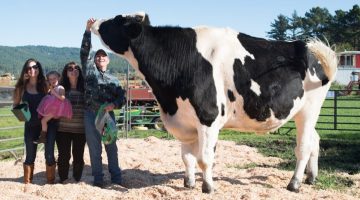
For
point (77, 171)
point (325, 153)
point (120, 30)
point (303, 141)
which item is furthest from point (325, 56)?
point (325, 153)

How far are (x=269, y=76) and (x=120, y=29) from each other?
69.2 inches

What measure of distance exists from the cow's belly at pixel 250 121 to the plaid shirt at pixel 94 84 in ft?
4.79

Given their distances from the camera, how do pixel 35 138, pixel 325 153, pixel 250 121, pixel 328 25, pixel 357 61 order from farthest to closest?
pixel 328 25, pixel 357 61, pixel 325 153, pixel 35 138, pixel 250 121

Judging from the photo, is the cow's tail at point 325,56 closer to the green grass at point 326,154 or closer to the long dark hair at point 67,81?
the green grass at point 326,154

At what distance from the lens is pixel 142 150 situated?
910 cm

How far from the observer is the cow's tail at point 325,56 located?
5590 millimetres

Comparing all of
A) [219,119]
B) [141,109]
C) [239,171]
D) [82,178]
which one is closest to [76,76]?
[82,178]

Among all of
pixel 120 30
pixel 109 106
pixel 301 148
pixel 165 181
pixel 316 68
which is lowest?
pixel 165 181

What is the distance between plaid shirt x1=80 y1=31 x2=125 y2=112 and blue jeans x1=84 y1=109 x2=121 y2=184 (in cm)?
15

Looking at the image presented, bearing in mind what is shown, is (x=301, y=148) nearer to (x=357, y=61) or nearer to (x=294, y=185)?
(x=294, y=185)

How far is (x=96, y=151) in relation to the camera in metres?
6.08

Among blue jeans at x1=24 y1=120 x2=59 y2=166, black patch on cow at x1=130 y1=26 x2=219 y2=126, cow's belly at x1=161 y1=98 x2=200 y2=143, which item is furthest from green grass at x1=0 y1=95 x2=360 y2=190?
blue jeans at x1=24 y1=120 x2=59 y2=166

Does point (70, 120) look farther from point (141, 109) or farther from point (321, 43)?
point (141, 109)

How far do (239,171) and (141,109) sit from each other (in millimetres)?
9415
